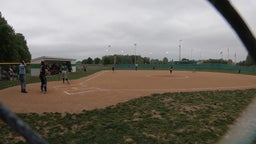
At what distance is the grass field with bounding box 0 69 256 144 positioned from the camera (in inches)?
403

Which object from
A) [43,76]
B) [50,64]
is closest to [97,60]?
[50,64]

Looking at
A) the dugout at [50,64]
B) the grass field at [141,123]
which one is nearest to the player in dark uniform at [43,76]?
the grass field at [141,123]

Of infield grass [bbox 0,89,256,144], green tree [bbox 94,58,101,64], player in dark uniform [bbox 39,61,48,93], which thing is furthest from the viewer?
green tree [bbox 94,58,101,64]

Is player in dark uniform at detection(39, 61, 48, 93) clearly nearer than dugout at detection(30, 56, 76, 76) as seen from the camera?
Yes

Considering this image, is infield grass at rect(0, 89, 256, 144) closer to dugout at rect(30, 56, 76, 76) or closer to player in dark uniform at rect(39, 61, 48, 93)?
player in dark uniform at rect(39, 61, 48, 93)

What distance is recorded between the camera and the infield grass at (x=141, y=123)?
A: 10.2 m

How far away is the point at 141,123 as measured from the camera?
38.3 ft

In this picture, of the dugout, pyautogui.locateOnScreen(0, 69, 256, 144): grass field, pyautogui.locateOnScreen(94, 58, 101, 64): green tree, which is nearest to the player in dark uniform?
pyautogui.locateOnScreen(0, 69, 256, 144): grass field

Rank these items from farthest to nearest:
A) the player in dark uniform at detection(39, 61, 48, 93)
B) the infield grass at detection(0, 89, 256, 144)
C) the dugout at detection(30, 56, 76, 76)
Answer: the dugout at detection(30, 56, 76, 76), the player in dark uniform at detection(39, 61, 48, 93), the infield grass at detection(0, 89, 256, 144)

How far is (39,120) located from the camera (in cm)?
1218

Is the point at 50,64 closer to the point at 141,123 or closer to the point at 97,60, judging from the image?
the point at 141,123

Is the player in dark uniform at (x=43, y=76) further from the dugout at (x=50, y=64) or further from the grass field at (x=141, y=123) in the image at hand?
the dugout at (x=50, y=64)

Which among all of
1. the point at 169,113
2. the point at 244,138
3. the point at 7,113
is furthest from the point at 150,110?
the point at 7,113

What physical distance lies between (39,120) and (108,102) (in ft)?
14.0
